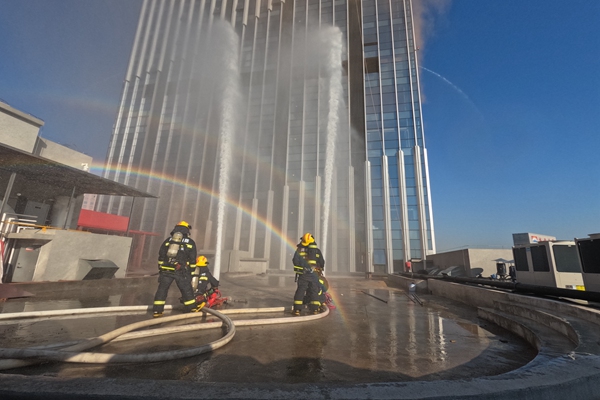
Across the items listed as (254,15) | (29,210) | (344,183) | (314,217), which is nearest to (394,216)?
(344,183)

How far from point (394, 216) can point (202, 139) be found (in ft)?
92.9

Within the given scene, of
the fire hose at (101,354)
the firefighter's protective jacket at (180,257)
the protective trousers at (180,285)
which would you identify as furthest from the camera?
the firefighter's protective jacket at (180,257)

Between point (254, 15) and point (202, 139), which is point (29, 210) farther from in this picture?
point (254, 15)

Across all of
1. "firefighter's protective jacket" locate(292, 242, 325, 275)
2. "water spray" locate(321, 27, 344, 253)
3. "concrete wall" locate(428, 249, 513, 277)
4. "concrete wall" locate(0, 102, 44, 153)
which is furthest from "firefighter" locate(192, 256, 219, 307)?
"water spray" locate(321, 27, 344, 253)

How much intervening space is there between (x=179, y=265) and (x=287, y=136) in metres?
30.0

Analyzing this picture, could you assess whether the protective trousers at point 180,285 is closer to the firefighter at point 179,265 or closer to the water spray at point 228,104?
the firefighter at point 179,265

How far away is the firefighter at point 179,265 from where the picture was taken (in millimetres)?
5391

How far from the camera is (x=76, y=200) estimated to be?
1443 centimetres

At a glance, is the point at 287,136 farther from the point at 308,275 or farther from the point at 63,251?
the point at 308,275

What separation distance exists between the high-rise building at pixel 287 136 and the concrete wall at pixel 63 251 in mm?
16511

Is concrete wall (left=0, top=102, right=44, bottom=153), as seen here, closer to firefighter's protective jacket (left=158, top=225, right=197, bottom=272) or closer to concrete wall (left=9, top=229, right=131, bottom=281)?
concrete wall (left=9, top=229, right=131, bottom=281)

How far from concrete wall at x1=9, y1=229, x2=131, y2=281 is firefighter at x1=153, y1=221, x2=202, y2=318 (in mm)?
6796

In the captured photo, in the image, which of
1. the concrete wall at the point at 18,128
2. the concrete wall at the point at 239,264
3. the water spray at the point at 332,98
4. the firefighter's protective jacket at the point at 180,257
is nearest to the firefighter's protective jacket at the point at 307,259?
the firefighter's protective jacket at the point at 180,257

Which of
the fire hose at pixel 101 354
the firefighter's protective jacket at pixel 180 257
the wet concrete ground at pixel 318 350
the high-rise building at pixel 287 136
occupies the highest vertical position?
the high-rise building at pixel 287 136
